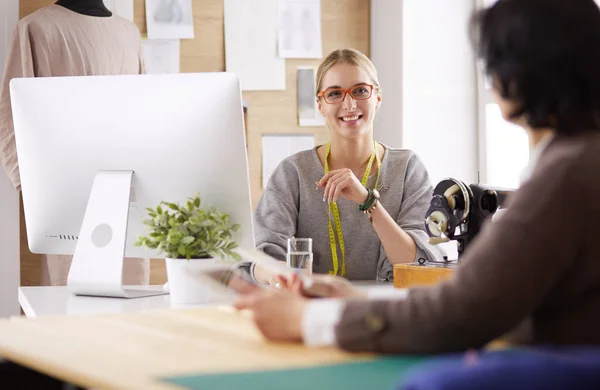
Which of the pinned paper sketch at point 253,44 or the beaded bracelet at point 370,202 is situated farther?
the pinned paper sketch at point 253,44

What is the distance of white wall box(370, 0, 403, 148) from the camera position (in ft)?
12.1

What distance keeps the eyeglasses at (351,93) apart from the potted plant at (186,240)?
760 millimetres

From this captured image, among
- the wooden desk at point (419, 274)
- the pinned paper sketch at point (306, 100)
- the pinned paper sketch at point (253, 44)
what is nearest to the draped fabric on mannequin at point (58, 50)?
the pinned paper sketch at point (253, 44)

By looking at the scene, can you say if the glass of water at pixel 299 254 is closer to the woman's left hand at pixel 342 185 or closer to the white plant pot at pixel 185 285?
the white plant pot at pixel 185 285

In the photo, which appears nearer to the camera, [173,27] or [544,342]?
[544,342]

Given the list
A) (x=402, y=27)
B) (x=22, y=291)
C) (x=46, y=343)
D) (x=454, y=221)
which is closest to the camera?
(x=46, y=343)

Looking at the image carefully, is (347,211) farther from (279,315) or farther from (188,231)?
(279,315)

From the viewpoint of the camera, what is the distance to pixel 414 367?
2.84 feet

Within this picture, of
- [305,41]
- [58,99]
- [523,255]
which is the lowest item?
[523,255]

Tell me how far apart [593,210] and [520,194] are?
Result: 8cm

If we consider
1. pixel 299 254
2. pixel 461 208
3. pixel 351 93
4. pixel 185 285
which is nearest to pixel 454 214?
pixel 461 208

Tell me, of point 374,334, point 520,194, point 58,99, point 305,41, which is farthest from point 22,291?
point 305,41

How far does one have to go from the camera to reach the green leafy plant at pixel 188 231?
5.89ft

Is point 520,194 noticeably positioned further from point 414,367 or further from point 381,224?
point 381,224
